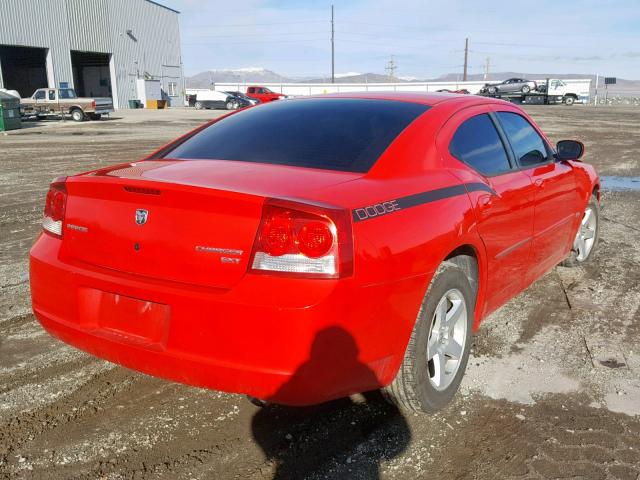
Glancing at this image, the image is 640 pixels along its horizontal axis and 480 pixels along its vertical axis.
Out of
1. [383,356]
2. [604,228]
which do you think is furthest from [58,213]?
[604,228]

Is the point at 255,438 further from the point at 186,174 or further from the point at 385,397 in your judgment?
the point at 186,174

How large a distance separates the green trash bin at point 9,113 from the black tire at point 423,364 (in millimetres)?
25845

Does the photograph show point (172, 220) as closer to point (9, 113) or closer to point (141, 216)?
point (141, 216)

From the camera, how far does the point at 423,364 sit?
2.73 m

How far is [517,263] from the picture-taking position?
3656mm

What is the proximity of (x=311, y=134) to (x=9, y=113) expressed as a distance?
25.7 meters

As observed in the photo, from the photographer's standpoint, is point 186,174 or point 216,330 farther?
point 186,174

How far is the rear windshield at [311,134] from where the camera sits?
292cm

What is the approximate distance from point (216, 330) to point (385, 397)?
0.98m

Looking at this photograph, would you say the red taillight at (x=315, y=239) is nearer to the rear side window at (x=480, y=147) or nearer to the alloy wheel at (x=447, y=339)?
the alloy wheel at (x=447, y=339)

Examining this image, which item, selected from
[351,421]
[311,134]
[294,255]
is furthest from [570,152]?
[294,255]

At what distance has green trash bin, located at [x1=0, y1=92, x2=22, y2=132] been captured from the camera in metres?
24.2

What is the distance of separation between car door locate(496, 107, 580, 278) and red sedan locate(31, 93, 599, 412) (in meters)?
0.55

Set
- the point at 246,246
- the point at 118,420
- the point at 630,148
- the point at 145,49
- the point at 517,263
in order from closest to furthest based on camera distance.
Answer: the point at 246,246
the point at 118,420
the point at 517,263
the point at 630,148
the point at 145,49
